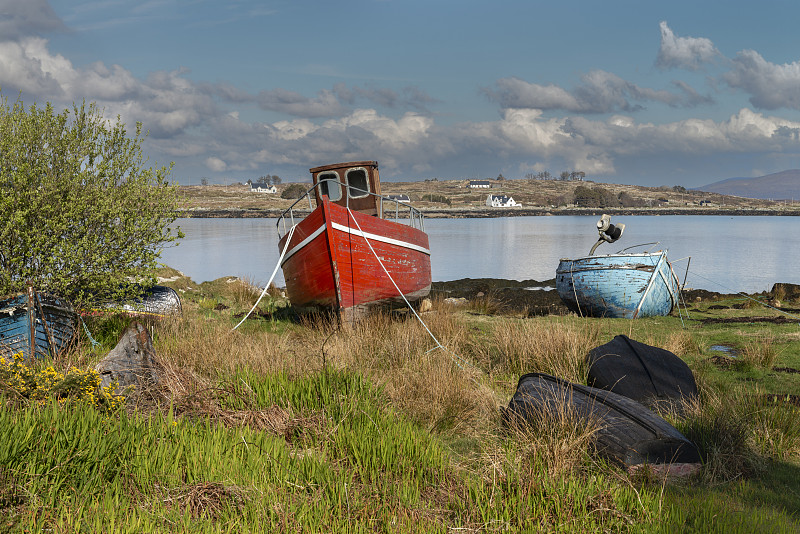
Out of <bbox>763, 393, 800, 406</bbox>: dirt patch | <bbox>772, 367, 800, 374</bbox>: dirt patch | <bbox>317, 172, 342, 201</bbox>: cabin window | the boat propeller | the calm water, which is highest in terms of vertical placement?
<bbox>317, 172, 342, 201</bbox>: cabin window

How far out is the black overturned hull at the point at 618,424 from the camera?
5129 mm

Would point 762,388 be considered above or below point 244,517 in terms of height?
below

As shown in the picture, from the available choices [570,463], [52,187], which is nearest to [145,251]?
[52,187]

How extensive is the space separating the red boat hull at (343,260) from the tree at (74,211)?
3295mm

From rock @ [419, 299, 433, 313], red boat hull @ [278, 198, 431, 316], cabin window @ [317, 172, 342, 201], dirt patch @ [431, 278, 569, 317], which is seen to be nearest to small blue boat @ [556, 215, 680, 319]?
dirt patch @ [431, 278, 569, 317]

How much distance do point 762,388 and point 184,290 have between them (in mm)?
15966

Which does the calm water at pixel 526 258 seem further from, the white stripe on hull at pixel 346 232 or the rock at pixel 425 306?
the white stripe on hull at pixel 346 232

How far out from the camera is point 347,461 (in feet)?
16.3

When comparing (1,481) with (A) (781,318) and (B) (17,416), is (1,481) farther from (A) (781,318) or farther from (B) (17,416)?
(A) (781,318)

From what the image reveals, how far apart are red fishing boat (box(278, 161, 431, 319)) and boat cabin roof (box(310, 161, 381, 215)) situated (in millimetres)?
33

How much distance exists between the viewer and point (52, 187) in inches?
370

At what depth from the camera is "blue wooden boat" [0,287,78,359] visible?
7.87m

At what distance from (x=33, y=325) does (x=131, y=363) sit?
2.34 meters

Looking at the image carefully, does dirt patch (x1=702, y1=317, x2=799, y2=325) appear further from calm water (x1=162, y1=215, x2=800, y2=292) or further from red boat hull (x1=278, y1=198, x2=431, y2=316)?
calm water (x1=162, y1=215, x2=800, y2=292)
